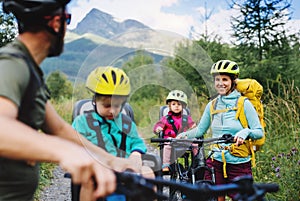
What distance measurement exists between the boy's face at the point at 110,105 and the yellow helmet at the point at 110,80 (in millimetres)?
27

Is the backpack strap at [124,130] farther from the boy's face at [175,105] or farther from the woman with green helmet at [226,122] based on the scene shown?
the woman with green helmet at [226,122]

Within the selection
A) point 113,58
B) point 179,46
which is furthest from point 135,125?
point 179,46

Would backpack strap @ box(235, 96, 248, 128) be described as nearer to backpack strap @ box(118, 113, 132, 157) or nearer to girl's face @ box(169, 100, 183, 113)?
girl's face @ box(169, 100, 183, 113)

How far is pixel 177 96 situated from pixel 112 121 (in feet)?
1.72

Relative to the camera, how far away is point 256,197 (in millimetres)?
1656

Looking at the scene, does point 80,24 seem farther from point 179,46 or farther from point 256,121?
point 256,121

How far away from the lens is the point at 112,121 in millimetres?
2299

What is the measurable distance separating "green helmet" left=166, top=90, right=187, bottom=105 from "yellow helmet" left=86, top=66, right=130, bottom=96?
359 millimetres

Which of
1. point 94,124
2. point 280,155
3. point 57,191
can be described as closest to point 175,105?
point 94,124

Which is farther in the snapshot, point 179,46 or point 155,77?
point 179,46

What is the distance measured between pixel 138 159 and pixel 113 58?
0.50 meters

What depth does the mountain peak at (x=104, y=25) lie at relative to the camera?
2.46m

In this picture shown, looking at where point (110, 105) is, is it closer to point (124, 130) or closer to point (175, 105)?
point (124, 130)

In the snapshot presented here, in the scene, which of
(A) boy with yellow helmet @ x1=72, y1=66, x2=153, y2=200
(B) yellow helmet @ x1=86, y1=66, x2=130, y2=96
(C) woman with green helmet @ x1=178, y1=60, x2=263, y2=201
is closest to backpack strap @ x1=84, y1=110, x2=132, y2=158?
(A) boy with yellow helmet @ x1=72, y1=66, x2=153, y2=200
